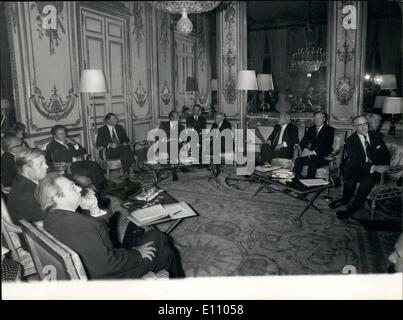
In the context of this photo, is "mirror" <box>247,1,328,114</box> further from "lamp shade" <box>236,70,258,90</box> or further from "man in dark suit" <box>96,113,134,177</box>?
"man in dark suit" <box>96,113,134,177</box>

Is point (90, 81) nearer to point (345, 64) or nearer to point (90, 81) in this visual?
point (90, 81)

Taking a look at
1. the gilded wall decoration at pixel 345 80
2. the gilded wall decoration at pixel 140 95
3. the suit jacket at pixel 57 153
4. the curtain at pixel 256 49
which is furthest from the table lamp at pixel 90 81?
the curtain at pixel 256 49

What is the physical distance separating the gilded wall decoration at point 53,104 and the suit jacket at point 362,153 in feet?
13.7

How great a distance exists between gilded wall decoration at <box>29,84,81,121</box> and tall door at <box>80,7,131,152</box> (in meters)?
0.36

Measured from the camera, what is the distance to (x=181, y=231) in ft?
12.0

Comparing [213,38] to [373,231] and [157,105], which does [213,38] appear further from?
[373,231]

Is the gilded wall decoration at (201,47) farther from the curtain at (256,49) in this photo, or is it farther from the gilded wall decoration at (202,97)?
the curtain at (256,49)

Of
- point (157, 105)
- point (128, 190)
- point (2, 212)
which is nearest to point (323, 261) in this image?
point (128, 190)

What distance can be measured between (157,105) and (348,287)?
239 inches

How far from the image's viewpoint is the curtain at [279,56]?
1042cm

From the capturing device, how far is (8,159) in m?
3.61

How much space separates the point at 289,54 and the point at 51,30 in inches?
291

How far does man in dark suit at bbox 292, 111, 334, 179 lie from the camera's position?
16.0ft

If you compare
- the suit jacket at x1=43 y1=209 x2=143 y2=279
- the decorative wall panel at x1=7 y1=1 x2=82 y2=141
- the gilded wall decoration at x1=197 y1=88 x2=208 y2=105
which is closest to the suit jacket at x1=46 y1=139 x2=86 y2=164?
the decorative wall panel at x1=7 y1=1 x2=82 y2=141
